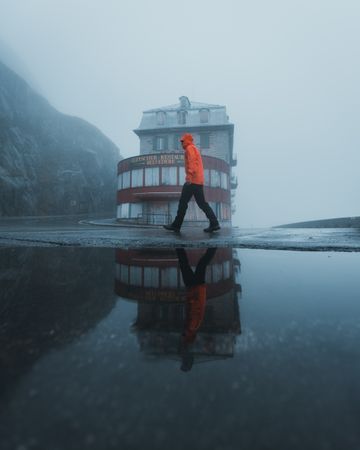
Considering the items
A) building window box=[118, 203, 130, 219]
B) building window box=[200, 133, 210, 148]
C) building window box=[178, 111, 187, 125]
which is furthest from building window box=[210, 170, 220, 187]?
building window box=[178, 111, 187, 125]

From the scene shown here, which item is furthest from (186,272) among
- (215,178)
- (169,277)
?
(215,178)

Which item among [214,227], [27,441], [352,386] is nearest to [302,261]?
[352,386]

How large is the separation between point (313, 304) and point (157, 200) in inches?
894

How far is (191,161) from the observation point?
5820 millimetres

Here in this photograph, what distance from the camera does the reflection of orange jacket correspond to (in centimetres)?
80

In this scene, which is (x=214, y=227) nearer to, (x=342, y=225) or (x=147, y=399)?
(x=147, y=399)

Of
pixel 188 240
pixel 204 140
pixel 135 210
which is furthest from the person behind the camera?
pixel 204 140

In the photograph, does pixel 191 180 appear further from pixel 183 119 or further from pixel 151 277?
pixel 183 119

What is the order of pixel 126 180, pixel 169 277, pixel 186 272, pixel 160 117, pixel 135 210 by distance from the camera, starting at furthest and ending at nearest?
1. pixel 160 117
2. pixel 126 180
3. pixel 135 210
4. pixel 186 272
5. pixel 169 277

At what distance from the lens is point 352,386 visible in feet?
1.81

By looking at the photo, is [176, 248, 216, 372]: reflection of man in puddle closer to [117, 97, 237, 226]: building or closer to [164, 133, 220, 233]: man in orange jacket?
[164, 133, 220, 233]: man in orange jacket

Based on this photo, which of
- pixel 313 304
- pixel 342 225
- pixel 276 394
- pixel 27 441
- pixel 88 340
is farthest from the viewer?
pixel 342 225

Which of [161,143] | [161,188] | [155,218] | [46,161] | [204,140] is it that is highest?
[46,161]

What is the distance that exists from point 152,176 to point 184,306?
73.5 feet
